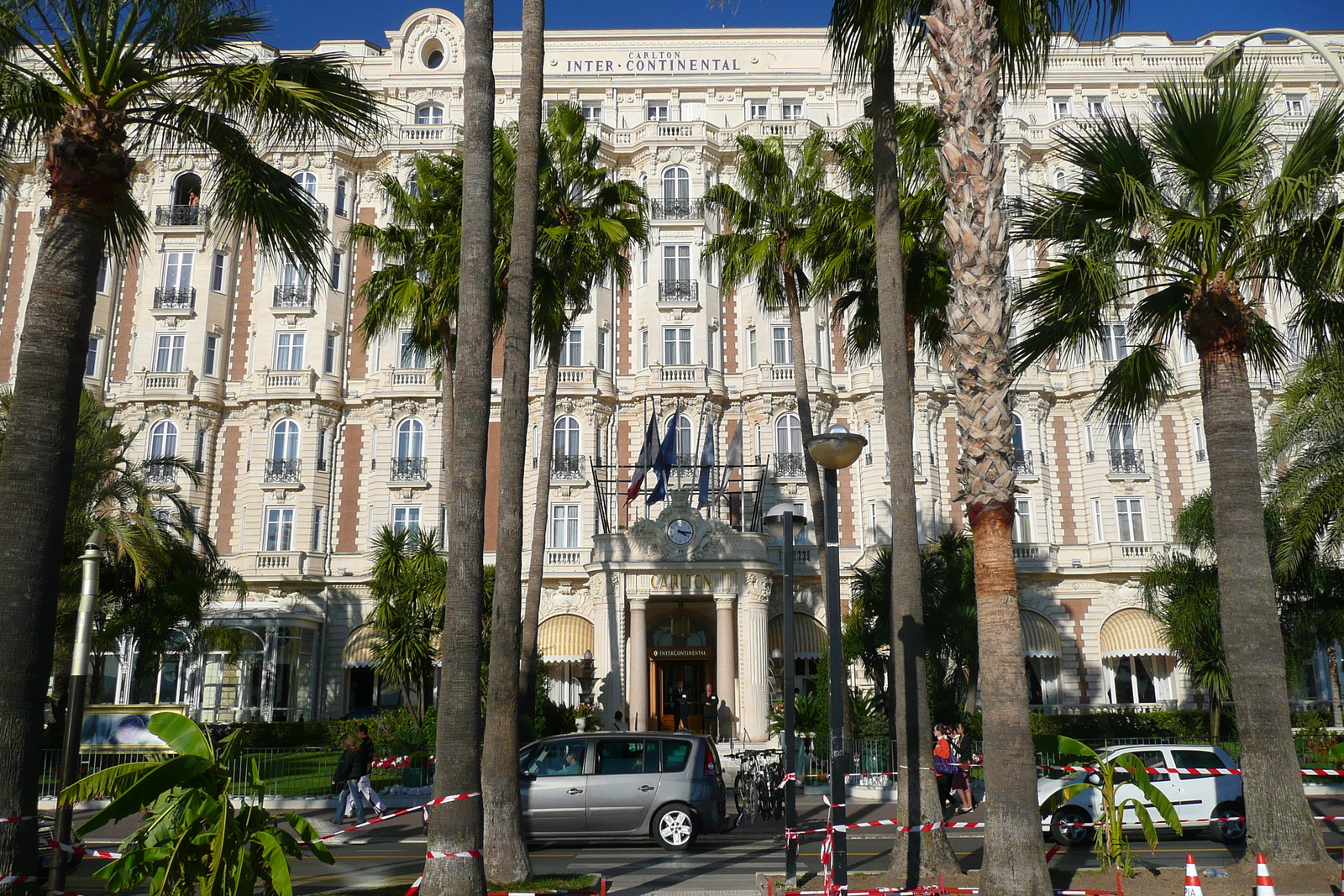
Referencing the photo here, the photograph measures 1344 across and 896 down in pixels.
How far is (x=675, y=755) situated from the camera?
15922mm

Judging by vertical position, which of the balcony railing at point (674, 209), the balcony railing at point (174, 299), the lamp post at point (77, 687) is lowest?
the lamp post at point (77, 687)

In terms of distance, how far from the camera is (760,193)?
23.3 metres

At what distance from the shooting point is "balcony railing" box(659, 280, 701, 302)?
133ft

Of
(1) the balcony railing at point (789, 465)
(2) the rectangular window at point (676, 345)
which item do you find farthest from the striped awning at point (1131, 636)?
(2) the rectangular window at point (676, 345)

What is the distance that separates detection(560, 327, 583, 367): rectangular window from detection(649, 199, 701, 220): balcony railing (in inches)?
223

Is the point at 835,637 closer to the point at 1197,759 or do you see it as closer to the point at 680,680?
the point at 1197,759

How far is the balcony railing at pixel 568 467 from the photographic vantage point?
38.8 meters

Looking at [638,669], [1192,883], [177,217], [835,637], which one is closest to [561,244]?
[835,637]

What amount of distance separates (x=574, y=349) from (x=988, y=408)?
31.8 metres

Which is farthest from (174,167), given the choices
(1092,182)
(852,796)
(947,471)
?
(1092,182)

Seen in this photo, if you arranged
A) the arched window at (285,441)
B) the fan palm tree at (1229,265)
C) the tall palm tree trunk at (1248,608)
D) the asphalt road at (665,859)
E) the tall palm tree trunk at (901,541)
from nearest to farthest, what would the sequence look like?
the tall palm tree trunk at (1248,608) → the tall palm tree trunk at (901,541) → the fan palm tree at (1229,265) → the asphalt road at (665,859) → the arched window at (285,441)

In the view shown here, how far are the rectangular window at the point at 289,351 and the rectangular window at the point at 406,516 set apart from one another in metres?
7.10

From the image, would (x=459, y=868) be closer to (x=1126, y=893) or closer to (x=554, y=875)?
(x=554, y=875)

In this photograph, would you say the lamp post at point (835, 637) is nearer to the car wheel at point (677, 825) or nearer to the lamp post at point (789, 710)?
the lamp post at point (789, 710)
